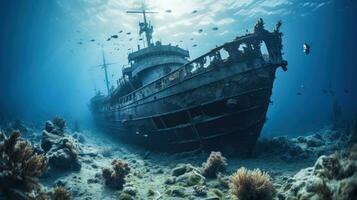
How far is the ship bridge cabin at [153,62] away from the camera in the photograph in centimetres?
1748

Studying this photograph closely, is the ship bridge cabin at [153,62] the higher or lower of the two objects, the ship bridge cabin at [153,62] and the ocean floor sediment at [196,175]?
the higher

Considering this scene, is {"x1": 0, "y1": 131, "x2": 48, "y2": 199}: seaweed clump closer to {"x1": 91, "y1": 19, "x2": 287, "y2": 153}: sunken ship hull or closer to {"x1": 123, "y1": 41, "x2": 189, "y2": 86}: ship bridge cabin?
{"x1": 91, "y1": 19, "x2": 287, "y2": 153}: sunken ship hull

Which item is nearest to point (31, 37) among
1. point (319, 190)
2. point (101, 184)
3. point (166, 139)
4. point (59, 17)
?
point (59, 17)

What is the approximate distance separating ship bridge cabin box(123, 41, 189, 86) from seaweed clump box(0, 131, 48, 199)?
11.4 m

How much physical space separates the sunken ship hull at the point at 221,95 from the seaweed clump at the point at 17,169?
7.63m

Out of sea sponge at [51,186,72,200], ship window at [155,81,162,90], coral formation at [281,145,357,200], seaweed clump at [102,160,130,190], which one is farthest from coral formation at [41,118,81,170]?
coral formation at [281,145,357,200]

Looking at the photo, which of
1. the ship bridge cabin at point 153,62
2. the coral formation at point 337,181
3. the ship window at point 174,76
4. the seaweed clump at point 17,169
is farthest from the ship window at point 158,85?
the coral formation at point 337,181

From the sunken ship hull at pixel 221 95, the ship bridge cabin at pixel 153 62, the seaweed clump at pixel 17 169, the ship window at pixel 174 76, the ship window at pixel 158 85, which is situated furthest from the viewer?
the ship bridge cabin at pixel 153 62

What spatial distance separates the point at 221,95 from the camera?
12.1 m

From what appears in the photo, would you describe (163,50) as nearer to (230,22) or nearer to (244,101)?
(244,101)

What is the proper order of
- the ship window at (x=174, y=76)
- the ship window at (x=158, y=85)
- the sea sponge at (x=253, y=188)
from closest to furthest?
the sea sponge at (x=253, y=188), the ship window at (x=174, y=76), the ship window at (x=158, y=85)

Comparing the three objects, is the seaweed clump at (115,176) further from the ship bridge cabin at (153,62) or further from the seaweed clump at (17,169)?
the ship bridge cabin at (153,62)

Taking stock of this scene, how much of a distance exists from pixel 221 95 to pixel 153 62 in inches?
268

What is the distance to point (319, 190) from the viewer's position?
14.4ft
